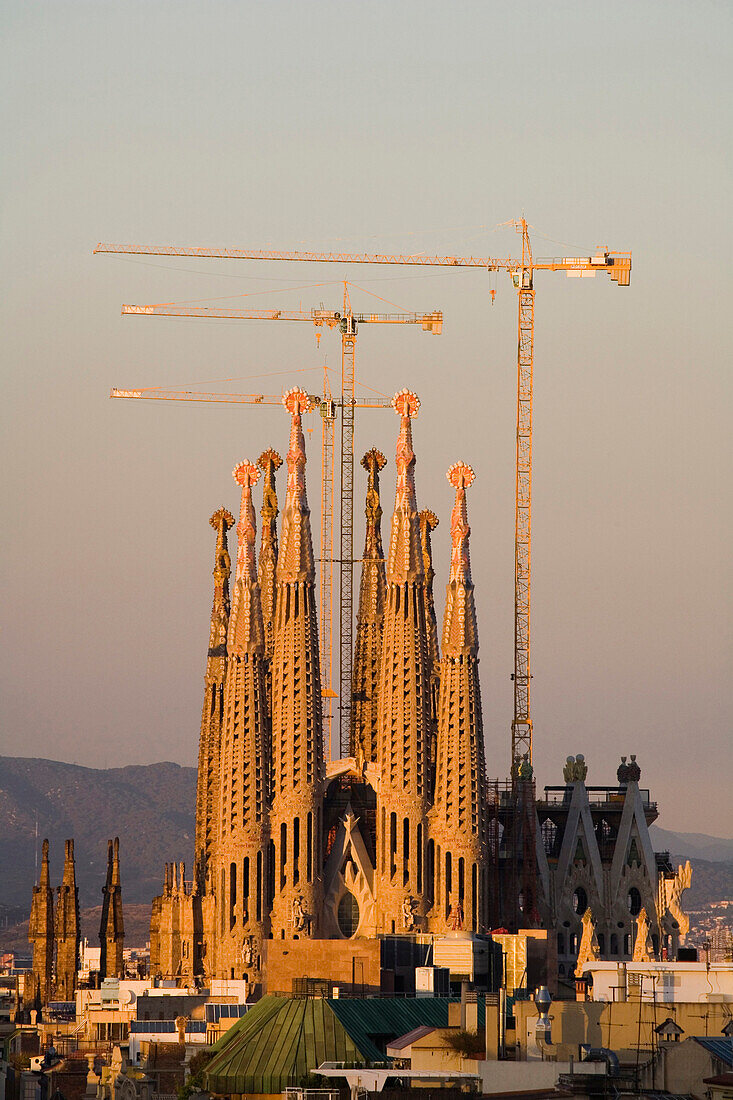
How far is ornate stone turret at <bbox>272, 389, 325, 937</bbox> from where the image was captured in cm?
13562

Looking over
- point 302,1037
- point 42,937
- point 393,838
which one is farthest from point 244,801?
point 302,1037

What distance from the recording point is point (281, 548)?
138 metres

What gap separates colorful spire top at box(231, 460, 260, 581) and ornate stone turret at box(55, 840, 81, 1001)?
21102mm

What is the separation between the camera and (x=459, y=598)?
457ft

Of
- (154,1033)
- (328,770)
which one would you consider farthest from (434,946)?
(328,770)

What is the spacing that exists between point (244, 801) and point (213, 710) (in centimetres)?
1600

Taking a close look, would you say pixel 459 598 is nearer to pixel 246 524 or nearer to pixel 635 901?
pixel 246 524

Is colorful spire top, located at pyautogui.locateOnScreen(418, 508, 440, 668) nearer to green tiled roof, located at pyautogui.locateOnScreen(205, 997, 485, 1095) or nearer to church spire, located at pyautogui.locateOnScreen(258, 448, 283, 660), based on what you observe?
church spire, located at pyautogui.locateOnScreen(258, 448, 283, 660)

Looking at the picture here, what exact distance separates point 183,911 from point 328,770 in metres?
9.63

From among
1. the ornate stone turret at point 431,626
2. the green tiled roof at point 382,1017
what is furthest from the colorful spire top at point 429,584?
the green tiled roof at point 382,1017

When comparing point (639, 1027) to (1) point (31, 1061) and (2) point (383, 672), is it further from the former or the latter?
(2) point (383, 672)

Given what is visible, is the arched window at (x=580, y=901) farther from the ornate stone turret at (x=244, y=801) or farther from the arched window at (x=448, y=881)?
the ornate stone turret at (x=244, y=801)

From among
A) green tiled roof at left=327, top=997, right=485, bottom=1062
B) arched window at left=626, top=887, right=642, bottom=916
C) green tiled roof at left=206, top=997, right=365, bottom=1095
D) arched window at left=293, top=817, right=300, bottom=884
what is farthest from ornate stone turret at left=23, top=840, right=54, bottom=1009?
green tiled roof at left=206, top=997, right=365, bottom=1095

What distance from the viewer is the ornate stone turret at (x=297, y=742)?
5340 inches
